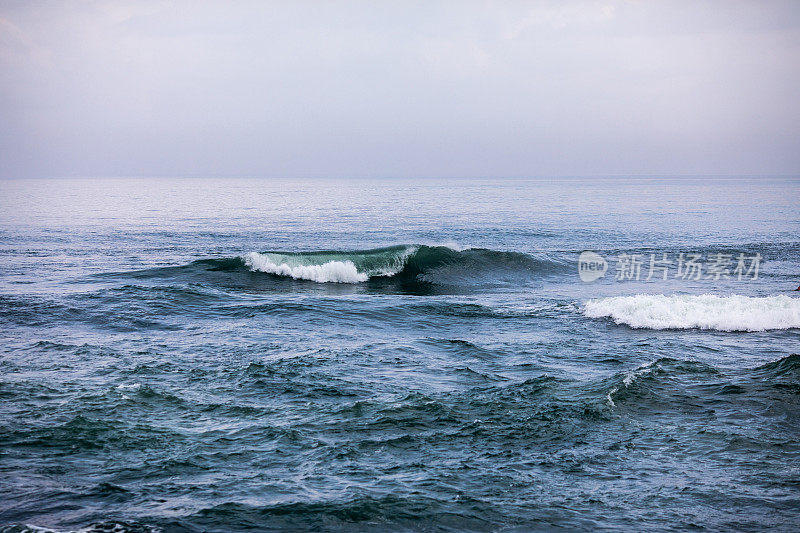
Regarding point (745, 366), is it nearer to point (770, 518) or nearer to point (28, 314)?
point (770, 518)

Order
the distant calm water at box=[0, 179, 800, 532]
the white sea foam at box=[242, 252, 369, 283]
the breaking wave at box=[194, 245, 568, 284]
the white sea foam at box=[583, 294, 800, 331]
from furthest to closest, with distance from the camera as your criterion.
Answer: the breaking wave at box=[194, 245, 568, 284], the white sea foam at box=[242, 252, 369, 283], the white sea foam at box=[583, 294, 800, 331], the distant calm water at box=[0, 179, 800, 532]

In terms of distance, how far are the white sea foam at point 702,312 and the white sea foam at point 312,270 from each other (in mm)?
10336

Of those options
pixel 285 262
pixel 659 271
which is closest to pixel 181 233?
pixel 285 262

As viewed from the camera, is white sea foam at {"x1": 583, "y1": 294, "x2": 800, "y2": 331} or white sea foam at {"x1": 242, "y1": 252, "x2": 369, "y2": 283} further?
white sea foam at {"x1": 242, "y1": 252, "x2": 369, "y2": 283}

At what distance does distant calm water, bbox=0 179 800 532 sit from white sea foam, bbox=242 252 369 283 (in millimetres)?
775

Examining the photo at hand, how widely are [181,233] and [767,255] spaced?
104ft

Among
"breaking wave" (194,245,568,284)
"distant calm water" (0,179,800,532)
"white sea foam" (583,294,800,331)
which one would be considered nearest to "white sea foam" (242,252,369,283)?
"breaking wave" (194,245,568,284)

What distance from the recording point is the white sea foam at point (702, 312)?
15.6m

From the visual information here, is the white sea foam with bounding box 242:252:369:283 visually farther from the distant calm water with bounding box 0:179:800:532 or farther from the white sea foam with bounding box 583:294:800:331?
the white sea foam with bounding box 583:294:800:331

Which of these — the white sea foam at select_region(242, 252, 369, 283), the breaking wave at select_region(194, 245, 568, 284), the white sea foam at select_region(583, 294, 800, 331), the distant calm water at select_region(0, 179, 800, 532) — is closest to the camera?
the distant calm water at select_region(0, 179, 800, 532)

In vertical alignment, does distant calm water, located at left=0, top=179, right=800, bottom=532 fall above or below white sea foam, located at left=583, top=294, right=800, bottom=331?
below

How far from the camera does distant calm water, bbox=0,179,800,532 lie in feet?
22.1

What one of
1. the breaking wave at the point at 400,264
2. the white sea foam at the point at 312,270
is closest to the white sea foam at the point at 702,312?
the breaking wave at the point at 400,264

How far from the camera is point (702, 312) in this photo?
16.2 meters
